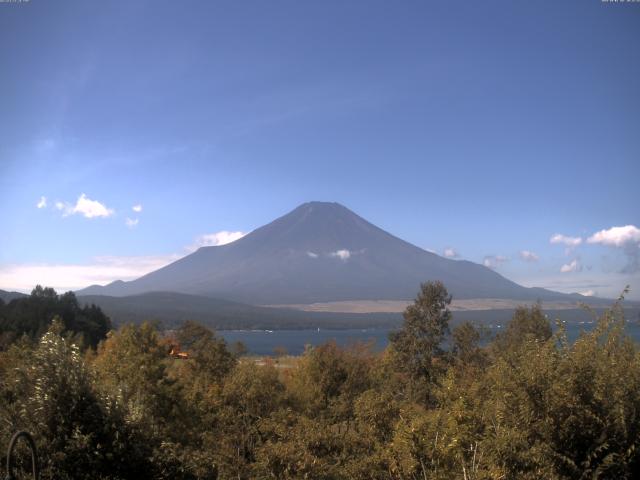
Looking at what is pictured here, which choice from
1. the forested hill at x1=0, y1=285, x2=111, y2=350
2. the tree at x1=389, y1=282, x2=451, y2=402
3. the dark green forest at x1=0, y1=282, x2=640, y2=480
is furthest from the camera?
the forested hill at x1=0, y1=285, x2=111, y2=350

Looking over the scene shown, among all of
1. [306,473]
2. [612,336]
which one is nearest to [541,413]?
[612,336]

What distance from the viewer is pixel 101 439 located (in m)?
10.1

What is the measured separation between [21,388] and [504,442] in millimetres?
9113

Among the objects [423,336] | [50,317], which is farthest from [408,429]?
[50,317]

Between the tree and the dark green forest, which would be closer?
the dark green forest

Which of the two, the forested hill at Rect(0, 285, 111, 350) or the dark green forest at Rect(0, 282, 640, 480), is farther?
the forested hill at Rect(0, 285, 111, 350)

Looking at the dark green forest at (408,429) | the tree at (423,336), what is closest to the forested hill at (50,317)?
the tree at (423,336)

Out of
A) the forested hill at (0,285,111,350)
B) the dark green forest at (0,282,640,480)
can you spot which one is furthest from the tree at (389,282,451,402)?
the forested hill at (0,285,111,350)

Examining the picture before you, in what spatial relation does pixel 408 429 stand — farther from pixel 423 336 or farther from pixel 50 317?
pixel 50 317

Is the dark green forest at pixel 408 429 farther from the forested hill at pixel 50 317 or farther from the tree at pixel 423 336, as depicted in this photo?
the forested hill at pixel 50 317

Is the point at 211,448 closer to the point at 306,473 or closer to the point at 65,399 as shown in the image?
the point at 306,473

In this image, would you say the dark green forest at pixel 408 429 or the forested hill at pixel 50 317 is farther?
the forested hill at pixel 50 317

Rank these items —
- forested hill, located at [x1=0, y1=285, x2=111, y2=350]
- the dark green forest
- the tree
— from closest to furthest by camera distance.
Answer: the dark green forest, the tree, forested hill, located at [x1=0, y1=285, x2=111, y2=350]

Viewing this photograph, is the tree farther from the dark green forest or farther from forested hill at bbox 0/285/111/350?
forested hill at bbox 0/285/111/350
